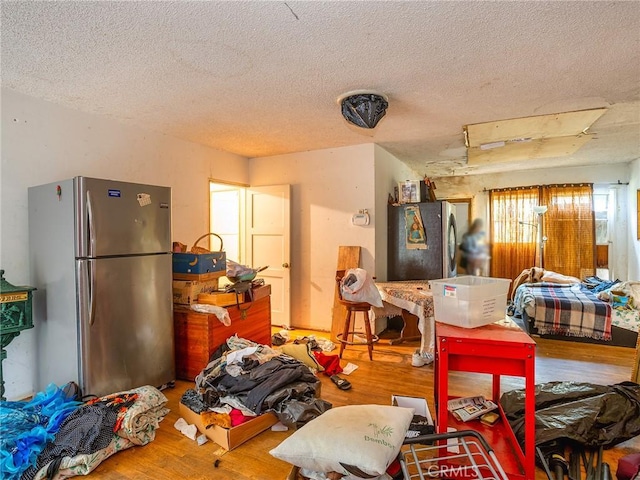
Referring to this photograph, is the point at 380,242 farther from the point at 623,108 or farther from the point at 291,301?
the point at 623,108

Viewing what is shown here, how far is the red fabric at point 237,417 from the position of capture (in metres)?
2.05

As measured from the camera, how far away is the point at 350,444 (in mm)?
1462

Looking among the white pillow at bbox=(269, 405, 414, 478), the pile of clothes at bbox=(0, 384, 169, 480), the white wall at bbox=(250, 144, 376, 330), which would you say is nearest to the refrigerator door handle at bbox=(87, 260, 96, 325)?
the pile of clothes at bbox=(0, 384, 169, 480)

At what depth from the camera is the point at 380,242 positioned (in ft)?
13.8

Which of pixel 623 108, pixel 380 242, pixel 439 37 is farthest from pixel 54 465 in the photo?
pixel 623 108

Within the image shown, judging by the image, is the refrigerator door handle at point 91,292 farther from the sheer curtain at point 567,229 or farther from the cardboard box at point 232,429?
the sheer curtain at point 567,229

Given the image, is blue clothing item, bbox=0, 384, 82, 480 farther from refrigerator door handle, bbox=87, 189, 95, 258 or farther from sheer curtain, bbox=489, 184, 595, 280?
sheer curtain, bbox=489, 184, 595, 280

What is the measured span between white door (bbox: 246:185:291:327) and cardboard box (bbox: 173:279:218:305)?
1457mm

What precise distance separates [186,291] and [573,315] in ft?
13.4

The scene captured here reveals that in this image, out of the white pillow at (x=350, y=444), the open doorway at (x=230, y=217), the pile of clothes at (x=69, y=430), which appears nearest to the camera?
the white pillow at (x=350, y=444)

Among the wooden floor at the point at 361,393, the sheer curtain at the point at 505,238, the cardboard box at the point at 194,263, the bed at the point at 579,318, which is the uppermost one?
the sheer curtain at the point at 505,238

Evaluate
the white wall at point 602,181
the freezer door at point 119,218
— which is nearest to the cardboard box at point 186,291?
the freezer door at point 119,218

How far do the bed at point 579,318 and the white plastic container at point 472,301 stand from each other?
2.72m

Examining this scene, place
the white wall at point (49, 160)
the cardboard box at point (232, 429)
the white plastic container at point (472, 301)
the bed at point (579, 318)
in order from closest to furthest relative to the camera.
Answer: the white plastic container at point (472, 301) < the cardboard box at point (232, 429) < the white wall at point (49, 160) < the bed at point (579, 318)
